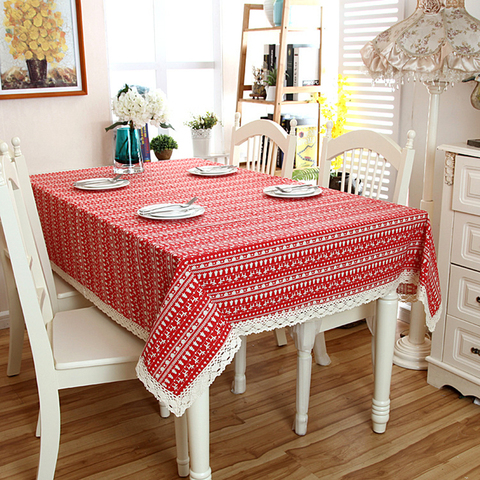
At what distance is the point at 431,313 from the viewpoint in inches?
76.0

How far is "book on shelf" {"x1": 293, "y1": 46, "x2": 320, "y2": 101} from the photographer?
10.8ft

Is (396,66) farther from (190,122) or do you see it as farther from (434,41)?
(190,122)

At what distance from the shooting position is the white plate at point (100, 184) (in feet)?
7.20

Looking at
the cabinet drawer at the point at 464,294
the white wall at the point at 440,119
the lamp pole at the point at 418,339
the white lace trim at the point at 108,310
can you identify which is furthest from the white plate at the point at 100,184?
the white wall at the point at 440,119

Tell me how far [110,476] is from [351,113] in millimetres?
2239

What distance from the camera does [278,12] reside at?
3213 millimetres

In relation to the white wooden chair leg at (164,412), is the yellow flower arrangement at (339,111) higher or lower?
higher

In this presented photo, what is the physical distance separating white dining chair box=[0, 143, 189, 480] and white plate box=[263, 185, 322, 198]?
689 millimetres

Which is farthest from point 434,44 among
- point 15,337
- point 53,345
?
point 15,337

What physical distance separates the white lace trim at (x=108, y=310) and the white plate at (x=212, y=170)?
0.69 m

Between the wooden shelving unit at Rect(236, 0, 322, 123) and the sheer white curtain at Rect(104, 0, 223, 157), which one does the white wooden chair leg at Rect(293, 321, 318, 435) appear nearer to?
the wooden shelving unit at Rect(236, 0, 322, 123)

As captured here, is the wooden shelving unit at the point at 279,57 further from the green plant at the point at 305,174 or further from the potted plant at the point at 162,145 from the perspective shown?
the potted plant at the point at 162,145

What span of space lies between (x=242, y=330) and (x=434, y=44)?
127 centimetres

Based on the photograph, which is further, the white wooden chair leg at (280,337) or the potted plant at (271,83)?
the potted plant at (271,83)
